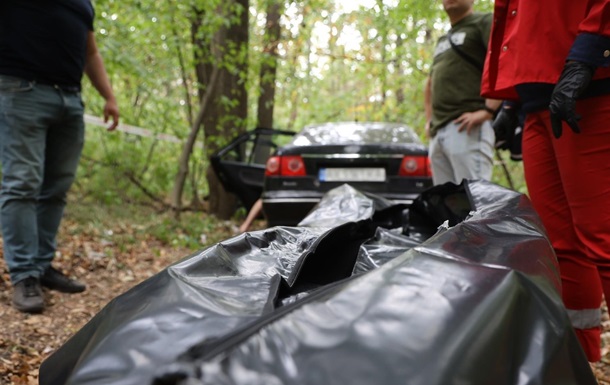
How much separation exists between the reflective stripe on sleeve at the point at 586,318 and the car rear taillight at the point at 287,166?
8.66ft

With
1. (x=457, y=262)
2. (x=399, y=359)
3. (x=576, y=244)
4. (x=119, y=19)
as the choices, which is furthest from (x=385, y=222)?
(x=119, y=19)

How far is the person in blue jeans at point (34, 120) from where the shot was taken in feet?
7.81

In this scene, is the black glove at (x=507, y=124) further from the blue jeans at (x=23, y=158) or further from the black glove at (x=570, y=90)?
the blue jeans at (x=23, y=158)

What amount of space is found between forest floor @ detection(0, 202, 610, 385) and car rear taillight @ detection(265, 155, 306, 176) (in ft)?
3.27

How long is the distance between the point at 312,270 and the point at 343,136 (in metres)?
3.11

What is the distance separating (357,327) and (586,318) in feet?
4.65

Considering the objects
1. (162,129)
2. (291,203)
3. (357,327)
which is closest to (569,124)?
(357,327)

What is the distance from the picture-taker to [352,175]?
407 cm

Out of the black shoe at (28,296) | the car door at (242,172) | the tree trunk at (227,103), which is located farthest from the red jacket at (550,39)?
the tree trunk at (227,103)

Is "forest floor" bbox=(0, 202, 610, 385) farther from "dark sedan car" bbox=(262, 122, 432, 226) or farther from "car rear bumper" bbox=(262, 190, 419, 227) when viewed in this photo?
"dark sedan car" bbox=(262, 122, 432, 226)

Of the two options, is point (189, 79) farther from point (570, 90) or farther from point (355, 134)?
point (570, 90)

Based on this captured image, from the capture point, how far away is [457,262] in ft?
3.03

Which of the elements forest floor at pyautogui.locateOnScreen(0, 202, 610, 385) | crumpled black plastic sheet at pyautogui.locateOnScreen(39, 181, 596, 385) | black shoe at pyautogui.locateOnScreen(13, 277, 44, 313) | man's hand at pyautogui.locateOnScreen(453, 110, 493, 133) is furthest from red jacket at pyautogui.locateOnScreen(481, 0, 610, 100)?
black shoe at pyautogui.locateOnScreen(13, 277, 44, 313)

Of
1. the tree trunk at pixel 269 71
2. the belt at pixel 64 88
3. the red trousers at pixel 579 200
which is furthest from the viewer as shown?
the tree trunk at pixel 269 71
